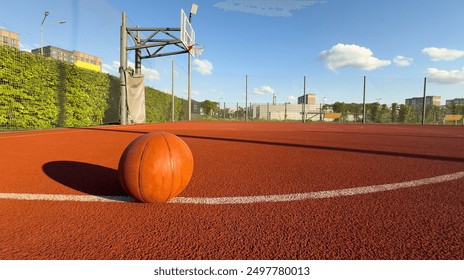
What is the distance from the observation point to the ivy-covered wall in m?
9.30

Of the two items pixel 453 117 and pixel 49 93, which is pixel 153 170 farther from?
pixel 453 117

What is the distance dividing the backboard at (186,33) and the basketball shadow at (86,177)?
1373cm

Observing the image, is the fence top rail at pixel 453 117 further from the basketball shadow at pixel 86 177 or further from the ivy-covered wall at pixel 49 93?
the basketball shadow at pixel 86 177

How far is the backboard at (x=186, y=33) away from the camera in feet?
51.1

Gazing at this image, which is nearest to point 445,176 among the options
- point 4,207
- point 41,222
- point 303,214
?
point 303,214

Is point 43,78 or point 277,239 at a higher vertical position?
point 43,78

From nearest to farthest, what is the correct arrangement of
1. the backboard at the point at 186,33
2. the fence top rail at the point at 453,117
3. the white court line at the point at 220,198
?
the white court line at the point at 220,198, the backboard at the point at 186,33, the fence top rail at the point at 453,117

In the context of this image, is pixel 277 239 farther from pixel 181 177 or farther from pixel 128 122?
pixel 128 122

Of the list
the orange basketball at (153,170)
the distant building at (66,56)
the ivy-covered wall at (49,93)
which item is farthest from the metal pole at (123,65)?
the orange basketball at (153,170)

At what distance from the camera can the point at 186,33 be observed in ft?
55.4

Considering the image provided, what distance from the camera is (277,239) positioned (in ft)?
5.60

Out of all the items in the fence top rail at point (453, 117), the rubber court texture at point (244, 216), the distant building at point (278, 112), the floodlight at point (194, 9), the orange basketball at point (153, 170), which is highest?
the floodlight at point (194, 9)

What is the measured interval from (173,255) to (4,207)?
6.10 ft

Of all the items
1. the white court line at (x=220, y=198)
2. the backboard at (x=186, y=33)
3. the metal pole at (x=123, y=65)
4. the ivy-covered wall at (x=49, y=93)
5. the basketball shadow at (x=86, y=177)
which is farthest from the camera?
the backboard at (x=186, y=33)
